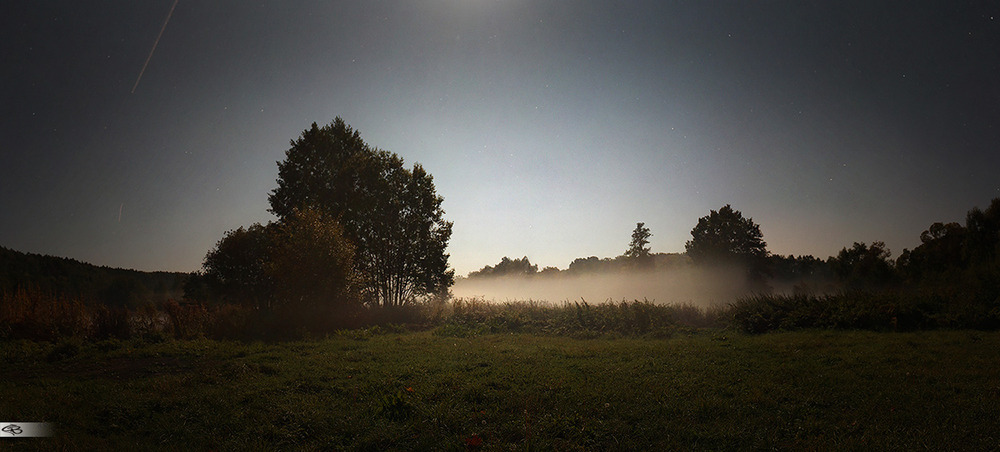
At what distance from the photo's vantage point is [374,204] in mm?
26547

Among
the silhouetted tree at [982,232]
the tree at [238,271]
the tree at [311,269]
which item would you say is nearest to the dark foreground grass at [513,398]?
the tree at [311,269]

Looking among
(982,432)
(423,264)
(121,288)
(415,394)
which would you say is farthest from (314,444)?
(121,288)

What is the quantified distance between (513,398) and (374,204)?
22.3 meters

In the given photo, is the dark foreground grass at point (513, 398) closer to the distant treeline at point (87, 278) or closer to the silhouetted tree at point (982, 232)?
the silhouetted tree at point (982, 232)

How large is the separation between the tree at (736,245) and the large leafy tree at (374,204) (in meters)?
47.3

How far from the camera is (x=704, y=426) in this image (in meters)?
5.43

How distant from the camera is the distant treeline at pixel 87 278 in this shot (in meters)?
30.5

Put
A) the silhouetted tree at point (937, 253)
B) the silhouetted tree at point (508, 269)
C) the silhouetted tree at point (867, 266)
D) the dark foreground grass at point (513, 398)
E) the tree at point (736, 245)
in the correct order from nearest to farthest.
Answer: the dark foreground grass at point (513, 398) < the silhouetted tree at point (937, 253) < the silhouetted tree at point (867, 266) < the tree at point (736, 245) < the silhouetted tree at point (508, 269)

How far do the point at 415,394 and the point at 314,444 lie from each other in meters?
2.10

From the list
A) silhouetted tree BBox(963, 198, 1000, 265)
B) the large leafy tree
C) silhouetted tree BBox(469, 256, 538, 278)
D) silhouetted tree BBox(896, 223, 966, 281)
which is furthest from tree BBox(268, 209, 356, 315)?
silhouetted tree BBox(469, 256, 538, 278)

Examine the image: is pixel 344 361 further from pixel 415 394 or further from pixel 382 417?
pixel 382 417

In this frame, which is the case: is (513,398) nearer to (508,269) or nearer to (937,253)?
(937,253)

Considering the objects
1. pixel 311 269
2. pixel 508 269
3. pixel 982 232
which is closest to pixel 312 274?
pixel 311 269

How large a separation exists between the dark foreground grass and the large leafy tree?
51.5ft
